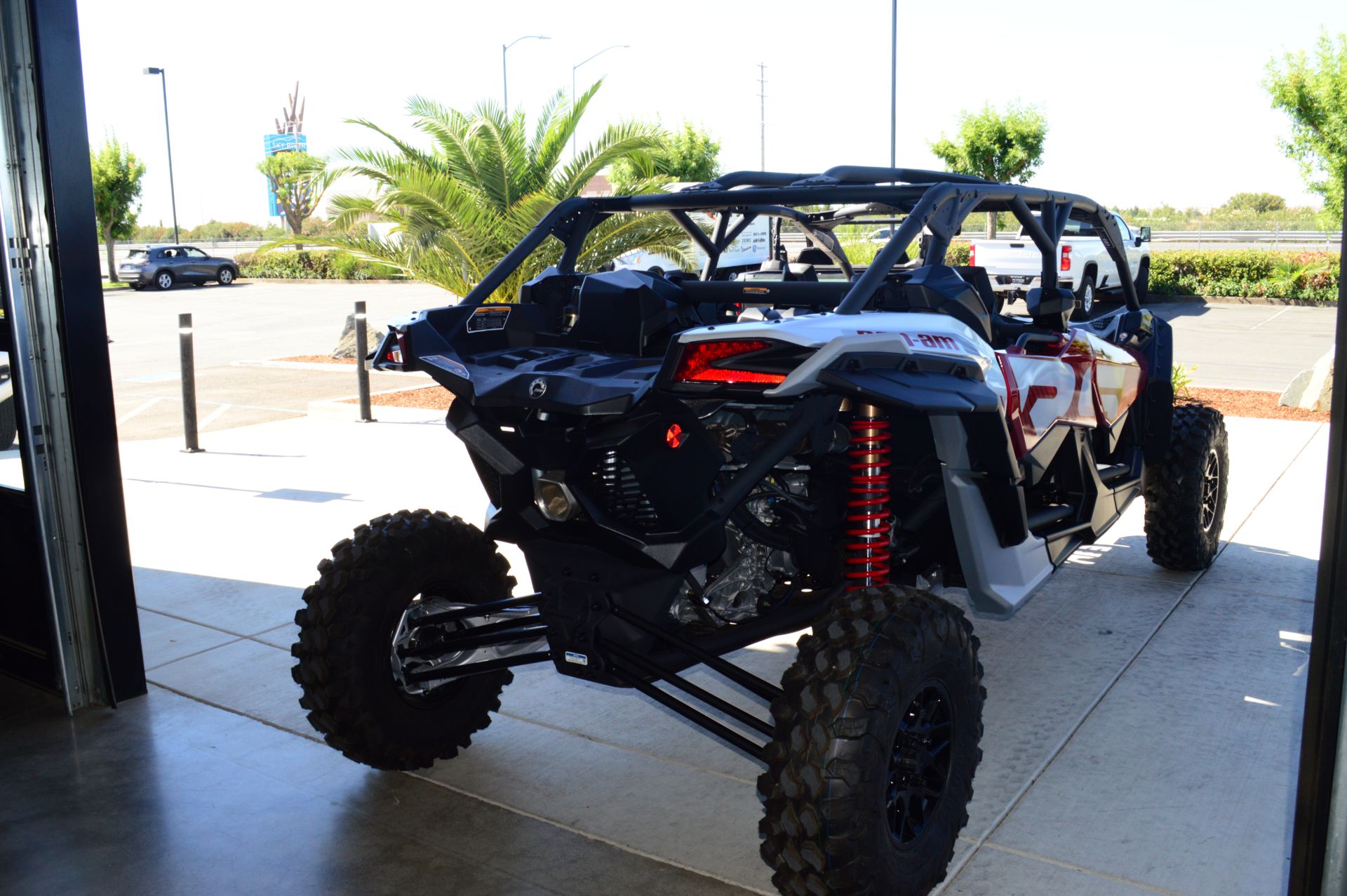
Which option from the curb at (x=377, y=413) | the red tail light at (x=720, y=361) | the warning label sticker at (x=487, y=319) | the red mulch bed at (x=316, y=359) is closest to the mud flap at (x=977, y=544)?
the red tail light at (x=720, y=361)

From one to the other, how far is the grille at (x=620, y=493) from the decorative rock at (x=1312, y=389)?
9906 millimetres

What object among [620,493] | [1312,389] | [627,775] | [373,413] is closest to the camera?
[620,493]

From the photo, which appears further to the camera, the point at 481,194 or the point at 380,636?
the point at 481,194

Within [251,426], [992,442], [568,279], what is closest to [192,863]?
[568,279]

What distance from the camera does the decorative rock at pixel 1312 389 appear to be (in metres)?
11.5

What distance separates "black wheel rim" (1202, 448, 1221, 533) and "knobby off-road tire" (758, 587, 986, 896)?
3.43 meters

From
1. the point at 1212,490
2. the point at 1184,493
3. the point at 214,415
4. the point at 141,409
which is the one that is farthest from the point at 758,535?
the point at 141,409

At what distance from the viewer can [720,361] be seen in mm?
3104

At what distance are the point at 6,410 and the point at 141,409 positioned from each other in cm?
971

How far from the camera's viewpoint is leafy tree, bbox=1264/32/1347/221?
70.9 feet

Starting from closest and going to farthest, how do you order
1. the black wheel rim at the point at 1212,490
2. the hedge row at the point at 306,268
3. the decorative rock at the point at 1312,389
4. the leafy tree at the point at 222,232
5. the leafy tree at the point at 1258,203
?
the black wheel rim at the point at 1212,490
the decorative rock at the point at 1312,389
the hedge row at the point at 306,268
the leafy tree at the point at 1258,203
the leafy tree at the point at 222,232

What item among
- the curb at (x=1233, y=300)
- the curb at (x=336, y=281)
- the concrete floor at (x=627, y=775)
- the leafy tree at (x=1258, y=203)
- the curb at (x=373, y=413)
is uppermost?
the leafy tree at (x=1258, y=203)

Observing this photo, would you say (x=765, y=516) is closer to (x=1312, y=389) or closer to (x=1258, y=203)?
(x=1312, y=389)

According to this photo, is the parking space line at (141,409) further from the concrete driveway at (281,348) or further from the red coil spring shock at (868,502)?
the red coil spring shock at (868,502)
